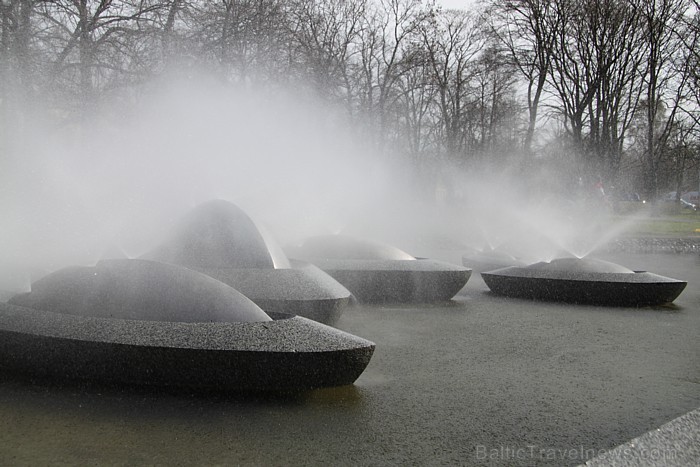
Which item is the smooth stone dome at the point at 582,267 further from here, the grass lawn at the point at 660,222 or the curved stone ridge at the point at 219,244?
the grass lawn at the point at 660,222

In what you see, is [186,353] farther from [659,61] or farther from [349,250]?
[659,61]

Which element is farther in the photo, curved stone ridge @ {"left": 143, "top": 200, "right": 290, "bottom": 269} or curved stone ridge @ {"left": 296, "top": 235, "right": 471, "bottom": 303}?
curved stone ridge @ {"left": 296, "top": 235, "right": 471, "bottom": 303}

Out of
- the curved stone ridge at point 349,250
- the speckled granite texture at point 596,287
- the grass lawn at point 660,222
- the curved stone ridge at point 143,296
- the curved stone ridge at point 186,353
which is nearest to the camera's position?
the curved stone ridge at point 186,353

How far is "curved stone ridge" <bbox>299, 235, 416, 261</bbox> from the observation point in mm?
11094

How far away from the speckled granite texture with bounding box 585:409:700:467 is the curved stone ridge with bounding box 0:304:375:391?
5.66ft

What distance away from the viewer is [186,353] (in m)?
4.60

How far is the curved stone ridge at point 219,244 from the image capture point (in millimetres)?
8500

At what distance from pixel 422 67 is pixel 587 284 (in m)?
29.0

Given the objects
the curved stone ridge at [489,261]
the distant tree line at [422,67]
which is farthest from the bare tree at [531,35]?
the curved stone ridge at [489,261]

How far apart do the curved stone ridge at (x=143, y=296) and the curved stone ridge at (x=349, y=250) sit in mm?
5460

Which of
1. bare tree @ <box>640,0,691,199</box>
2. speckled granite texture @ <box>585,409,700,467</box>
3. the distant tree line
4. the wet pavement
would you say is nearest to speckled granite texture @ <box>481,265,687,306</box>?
the wet pavement

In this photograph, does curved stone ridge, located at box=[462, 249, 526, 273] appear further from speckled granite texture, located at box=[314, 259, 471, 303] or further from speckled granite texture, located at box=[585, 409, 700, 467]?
speckled granite texture, located at box=[585, 409, 700, 467]

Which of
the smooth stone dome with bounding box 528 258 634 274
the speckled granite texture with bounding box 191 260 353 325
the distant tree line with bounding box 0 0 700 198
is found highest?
the distant tree line with bounding box 0 0 700 198

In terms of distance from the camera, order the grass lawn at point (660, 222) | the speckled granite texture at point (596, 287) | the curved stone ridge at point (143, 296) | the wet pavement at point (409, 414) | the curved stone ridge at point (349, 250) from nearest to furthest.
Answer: the wet pavement at point (409, 414) → the curved stone ridge at point (143, 296) → the speckled granite texture at point (596, 287) → the curved stone ridge at point (349, 250) → the grass lawn at point (660, 222)
